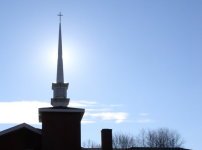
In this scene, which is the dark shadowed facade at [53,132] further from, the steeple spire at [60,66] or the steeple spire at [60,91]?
the steeple spire at [60,66]

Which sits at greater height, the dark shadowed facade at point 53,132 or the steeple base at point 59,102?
the steeple base at point 59,102

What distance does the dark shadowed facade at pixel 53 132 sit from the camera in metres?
33.3

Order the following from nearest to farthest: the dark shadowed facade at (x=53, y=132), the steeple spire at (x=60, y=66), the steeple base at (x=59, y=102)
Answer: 1. the dark shadowed facade at (x=53, y=132)
2. the steeple base at (x=59, y=102)
3. the steeple spire at (x=60, y=66)

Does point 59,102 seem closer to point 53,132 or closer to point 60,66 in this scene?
point 53,132

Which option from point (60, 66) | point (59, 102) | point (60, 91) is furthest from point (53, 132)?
point (60, 66)

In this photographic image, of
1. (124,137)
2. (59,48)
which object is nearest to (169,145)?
(124,137)

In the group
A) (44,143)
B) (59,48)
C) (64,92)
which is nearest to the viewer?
(44,143)

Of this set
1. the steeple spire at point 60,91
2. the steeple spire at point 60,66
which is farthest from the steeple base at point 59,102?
the steeple spire at point 60,66

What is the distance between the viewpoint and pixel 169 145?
8806cm

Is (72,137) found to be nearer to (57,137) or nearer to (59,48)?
(57,137)

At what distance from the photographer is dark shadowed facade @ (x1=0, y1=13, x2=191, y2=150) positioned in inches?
1312

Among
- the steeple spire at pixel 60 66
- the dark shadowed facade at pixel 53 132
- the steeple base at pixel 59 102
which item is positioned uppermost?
the steeple spire at pixel 60 66

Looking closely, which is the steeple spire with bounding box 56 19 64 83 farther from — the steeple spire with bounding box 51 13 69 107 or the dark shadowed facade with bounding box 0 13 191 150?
the dark shadowed facade with bounding box 0 13 191 150

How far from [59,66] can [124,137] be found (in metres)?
54.9
